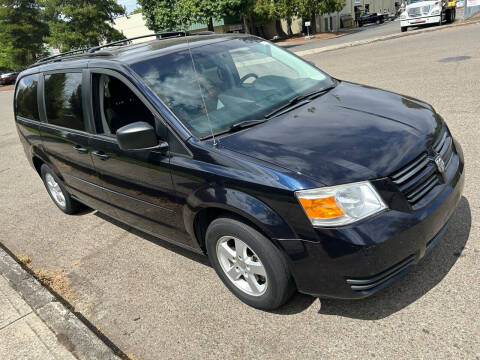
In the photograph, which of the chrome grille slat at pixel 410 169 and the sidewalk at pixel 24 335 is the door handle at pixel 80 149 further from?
the chrome grille slat at pixel 410 169

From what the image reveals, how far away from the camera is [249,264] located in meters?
2.76

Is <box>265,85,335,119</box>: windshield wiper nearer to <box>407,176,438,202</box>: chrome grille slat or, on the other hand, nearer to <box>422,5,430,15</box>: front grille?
<box>407,176,438,202</box>: chrome grille slat

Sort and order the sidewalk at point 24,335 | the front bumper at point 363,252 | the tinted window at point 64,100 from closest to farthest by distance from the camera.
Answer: the front bumper at point 363,252 → the sidewalk at point 24,335 → the tinted window at point 64,100

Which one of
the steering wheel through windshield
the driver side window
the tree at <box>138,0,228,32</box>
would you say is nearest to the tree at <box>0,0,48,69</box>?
the tree at <box>138,0,228,32</box>

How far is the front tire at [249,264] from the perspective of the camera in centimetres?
256

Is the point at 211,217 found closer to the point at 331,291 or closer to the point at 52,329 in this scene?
the point at 331,291

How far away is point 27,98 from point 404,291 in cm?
468

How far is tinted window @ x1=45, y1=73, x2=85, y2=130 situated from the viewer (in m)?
3.83

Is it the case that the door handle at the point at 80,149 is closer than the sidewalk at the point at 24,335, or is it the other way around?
the sidewalk at the point at 24,335

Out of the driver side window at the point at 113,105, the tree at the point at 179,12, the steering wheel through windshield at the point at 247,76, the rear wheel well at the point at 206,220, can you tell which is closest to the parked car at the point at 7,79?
the tree at the point at 179,12

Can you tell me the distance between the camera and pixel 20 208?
5988mm

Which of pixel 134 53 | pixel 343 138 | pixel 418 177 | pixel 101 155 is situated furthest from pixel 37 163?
pixel 418 177

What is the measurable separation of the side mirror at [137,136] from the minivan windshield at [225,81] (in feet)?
0.84

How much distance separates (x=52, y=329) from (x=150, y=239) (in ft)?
4.45
